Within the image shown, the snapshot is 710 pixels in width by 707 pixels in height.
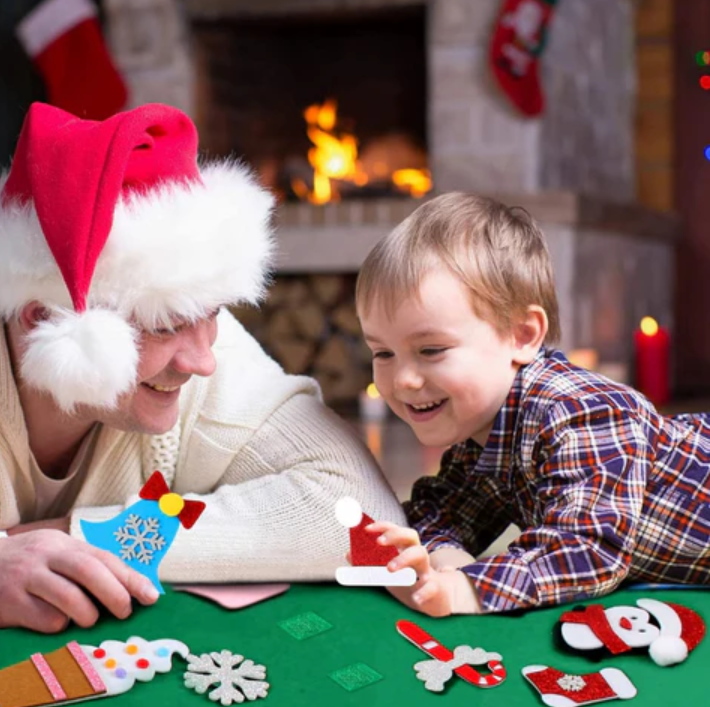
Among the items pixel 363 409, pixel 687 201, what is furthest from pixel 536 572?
pixel 687 201

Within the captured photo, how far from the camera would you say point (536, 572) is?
3.25 ft

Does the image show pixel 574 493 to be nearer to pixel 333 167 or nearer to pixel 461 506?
pixel 461 506

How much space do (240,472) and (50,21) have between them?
272 centimetres

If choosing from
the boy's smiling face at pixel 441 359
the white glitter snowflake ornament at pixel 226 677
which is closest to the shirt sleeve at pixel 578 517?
the boy's smiling face at pixel 441 359

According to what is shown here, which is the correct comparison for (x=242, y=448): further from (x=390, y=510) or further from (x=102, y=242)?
(x=102, y=242)

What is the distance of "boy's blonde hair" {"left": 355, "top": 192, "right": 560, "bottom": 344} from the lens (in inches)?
43.4

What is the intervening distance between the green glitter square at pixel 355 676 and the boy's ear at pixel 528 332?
446 mm

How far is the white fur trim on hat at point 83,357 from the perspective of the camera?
36.5 inches

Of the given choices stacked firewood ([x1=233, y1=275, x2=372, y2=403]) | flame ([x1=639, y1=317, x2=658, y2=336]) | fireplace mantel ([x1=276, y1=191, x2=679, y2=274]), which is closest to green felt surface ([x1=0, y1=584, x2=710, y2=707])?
fireplace mantel ([x1=276, y1=191, x2=679, y2=274])

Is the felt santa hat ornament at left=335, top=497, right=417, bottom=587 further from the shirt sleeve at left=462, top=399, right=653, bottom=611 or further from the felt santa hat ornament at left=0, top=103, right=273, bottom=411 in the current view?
the felt santa hat ornament at left=0, top=103, right=273, bottom=411

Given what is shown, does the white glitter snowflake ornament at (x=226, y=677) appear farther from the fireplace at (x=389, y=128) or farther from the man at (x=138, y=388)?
the fireplace at (x=389, y=128)

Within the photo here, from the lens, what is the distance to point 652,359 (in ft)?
11.6

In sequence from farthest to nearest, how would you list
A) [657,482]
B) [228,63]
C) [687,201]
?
1. [687,201]
2. [228,63]
3. [657,482]

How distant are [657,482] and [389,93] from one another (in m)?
3.00
